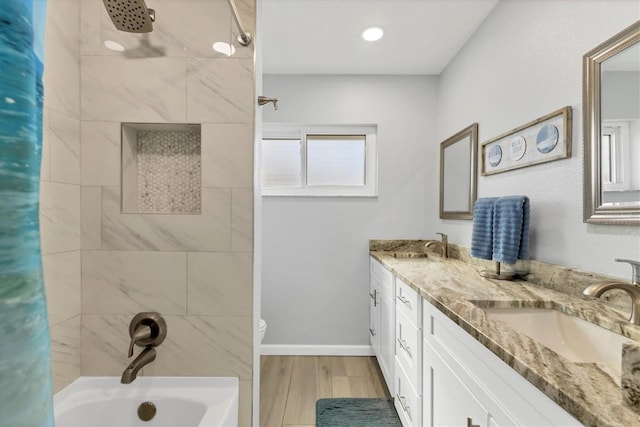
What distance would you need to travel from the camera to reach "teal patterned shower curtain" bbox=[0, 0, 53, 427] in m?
0.19

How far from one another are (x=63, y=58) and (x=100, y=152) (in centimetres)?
37

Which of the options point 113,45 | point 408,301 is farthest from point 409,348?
point 113,45

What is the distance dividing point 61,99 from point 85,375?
43.9 inches

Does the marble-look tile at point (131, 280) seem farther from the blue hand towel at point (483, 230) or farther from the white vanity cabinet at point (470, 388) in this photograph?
the blue hand towel at point (483, 230)

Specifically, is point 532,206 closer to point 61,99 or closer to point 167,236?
point 167,236

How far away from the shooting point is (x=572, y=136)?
4.33ft

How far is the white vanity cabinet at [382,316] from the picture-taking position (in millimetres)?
2023

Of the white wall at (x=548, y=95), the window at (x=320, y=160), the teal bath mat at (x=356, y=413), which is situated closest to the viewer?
the white wall at (x=548, y=95)

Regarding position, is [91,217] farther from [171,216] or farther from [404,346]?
[404,346]

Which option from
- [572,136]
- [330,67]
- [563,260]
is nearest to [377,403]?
[563,260]

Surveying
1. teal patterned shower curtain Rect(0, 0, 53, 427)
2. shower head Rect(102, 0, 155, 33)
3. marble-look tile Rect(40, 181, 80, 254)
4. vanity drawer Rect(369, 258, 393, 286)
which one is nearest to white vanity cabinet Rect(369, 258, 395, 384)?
vanity drawer Rect(369, 258, 393, 286)

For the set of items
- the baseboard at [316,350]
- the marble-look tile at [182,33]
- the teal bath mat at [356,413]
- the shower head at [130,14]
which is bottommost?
the teal bath mat at [356,413]

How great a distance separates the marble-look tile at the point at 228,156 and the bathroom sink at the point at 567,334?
3.50 feet

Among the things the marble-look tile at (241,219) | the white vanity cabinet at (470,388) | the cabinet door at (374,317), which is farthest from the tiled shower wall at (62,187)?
the cabinet door at (374,317)
